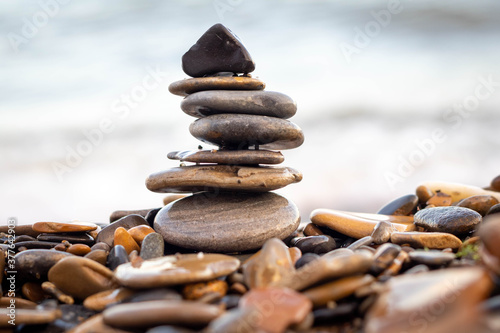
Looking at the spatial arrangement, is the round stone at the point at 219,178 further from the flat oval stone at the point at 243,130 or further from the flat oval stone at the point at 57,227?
Result: the flat oval stone at the point at 57,227

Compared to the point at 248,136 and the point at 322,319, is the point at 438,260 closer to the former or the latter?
the point at 322,319

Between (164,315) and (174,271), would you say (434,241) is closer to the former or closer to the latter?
(174,271)

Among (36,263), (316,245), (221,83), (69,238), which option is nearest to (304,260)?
(316,245)

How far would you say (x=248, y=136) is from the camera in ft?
15.1

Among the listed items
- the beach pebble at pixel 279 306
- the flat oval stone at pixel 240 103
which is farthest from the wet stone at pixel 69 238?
the beach pebble at pixel 279 306

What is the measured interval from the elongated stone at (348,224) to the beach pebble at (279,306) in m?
2.63

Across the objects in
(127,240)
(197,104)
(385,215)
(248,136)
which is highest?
(197,104)

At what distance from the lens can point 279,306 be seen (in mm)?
2385

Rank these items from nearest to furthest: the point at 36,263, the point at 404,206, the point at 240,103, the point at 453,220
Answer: the point at 36,263
the point at 453,220
the point at 240,103
the point at 404,206

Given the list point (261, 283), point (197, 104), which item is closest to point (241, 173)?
Answer: point (197, 104)

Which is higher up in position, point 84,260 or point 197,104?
point 197,104

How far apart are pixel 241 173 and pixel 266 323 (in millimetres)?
2374

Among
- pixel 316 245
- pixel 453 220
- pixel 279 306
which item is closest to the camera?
pixel 279 306

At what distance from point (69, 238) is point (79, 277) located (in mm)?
1437
